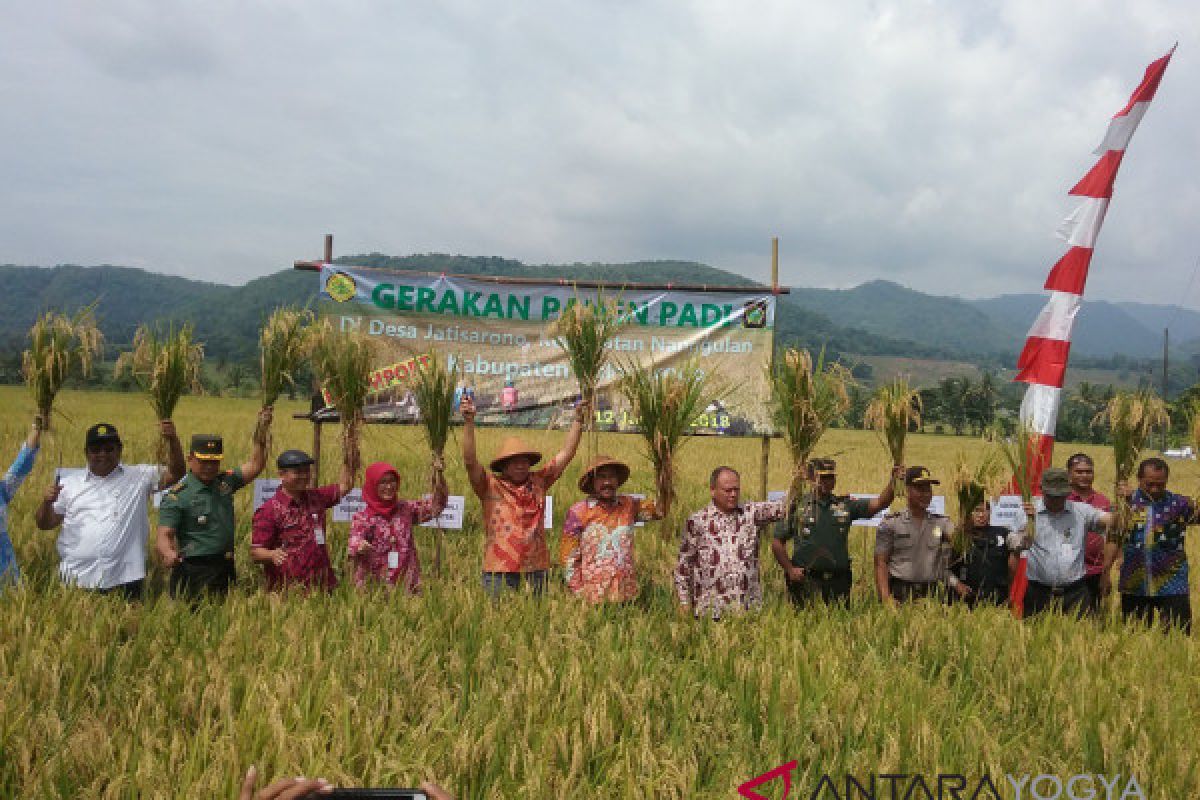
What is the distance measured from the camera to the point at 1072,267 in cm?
705

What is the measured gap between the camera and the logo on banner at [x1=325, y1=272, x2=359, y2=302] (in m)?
8.45

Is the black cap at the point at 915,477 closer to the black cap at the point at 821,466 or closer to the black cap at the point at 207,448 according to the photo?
the black cap at the point at 821,466

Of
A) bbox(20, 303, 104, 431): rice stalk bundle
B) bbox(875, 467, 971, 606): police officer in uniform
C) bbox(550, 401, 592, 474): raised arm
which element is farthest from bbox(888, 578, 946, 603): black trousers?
bbox(20, 303, 104, 431): rice stalk bundle

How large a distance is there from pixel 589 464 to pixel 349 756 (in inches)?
110

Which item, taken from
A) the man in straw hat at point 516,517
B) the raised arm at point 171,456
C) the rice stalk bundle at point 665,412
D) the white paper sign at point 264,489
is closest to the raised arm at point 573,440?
the man in straw hat at point 516,517

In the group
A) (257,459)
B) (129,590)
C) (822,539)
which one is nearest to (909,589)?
(822,539)

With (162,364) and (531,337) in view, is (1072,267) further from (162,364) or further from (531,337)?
→ (162,364)

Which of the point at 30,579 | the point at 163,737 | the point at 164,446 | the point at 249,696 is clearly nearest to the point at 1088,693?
the point at 249,696

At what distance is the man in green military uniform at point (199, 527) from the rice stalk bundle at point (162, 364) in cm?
49

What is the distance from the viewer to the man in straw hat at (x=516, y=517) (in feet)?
17.1

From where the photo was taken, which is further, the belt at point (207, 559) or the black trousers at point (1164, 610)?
the black trousers at point (1164, 610)

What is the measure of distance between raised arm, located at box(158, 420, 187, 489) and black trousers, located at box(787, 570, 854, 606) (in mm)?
4134

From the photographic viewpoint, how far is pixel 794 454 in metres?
5.32

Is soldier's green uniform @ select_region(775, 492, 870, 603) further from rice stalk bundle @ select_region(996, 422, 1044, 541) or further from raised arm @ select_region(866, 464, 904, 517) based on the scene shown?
rice stalk bundle @ select_region(996, 422, 1044, 541)
